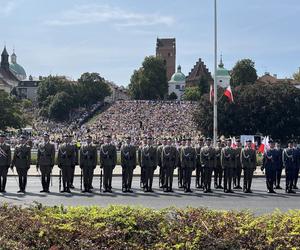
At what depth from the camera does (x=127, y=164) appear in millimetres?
19391

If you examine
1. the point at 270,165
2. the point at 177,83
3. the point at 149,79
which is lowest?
the point at 270,165

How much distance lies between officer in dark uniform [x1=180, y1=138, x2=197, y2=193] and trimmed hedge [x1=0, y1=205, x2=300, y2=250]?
37.1 feet

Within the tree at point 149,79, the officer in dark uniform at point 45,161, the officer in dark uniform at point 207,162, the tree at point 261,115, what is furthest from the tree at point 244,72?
the officer in dark uniform at point 45,161

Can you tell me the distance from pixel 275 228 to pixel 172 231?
138 centimetres

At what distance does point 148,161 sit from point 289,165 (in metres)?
5.22

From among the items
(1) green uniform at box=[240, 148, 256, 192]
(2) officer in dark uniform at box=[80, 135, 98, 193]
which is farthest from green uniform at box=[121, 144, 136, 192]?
(1) green uniform at box=[240, 148, 256, 192]

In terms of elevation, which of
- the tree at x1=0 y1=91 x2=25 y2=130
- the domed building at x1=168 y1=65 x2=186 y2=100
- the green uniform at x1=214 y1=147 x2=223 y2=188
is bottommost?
the green uniform at x1=214 y1=147 x2=223 y2=188

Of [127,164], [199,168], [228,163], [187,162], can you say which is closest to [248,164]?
[228,163]

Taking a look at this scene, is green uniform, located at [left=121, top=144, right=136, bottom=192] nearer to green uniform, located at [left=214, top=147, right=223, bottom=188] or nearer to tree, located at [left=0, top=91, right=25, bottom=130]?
green uniform, located at [left=214, top=147, right=223, bottom=188]

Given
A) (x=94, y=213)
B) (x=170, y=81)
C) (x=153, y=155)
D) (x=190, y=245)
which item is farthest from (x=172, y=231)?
(x=170, y=81)

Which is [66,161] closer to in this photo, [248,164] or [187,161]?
[187,161]

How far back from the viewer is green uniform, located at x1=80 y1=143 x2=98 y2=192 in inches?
749

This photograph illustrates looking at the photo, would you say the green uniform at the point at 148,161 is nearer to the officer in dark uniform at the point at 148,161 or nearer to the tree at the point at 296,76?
the officer in dark uniform at the point at 148,161

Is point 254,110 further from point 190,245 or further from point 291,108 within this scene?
point 190,245
